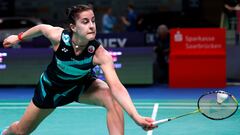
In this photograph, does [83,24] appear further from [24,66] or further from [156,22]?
[156,22]

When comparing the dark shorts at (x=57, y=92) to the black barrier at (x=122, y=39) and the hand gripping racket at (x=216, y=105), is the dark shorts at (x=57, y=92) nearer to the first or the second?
the hand gripping racket at (x=216, y=105)

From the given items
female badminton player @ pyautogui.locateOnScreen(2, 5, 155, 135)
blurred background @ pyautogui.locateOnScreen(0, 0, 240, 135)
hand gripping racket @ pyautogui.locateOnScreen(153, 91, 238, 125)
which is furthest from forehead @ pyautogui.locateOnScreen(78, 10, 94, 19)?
blurred background @ pyautogui.locateOnScreen(0, 0, 240, 135)

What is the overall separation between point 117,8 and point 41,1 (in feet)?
11.3

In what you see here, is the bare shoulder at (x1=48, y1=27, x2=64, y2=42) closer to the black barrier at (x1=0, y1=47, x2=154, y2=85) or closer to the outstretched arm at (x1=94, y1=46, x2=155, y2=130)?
the outstretched arm at (x1=94, y1=46, x2=155, y2=130)

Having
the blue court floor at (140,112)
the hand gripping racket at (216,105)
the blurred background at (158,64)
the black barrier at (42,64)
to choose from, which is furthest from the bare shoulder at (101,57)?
the black barrier at (42,64)

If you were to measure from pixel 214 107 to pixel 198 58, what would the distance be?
254 inches

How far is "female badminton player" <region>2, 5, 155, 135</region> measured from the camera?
4.57 metres

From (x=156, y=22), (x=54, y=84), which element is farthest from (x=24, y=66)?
(x=156, y=22)

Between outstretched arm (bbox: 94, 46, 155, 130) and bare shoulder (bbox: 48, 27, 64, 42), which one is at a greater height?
bare shoulder (bbox: 48, 27, 64, 42)

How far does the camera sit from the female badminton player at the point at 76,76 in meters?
4.57

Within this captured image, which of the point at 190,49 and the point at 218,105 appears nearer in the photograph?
the point at 218,105

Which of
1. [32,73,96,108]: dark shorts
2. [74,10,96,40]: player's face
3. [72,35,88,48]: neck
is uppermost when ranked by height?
[74,10,96,40]: player's face

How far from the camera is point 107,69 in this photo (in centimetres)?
457

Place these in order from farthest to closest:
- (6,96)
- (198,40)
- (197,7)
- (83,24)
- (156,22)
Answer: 1. (197,7)
2. (156,22)
3. (198,40)
4. (6,96)
5. (83,24)
